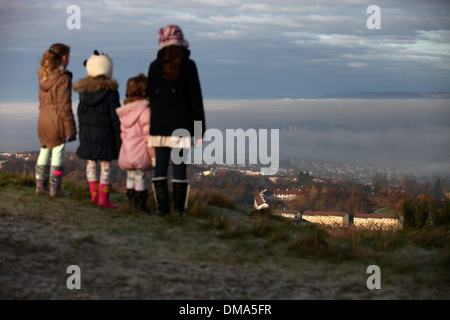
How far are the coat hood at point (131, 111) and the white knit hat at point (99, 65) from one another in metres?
0.68

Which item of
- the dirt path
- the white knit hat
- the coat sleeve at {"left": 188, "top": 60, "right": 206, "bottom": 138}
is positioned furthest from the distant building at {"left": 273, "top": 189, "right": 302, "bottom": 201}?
the dirt path

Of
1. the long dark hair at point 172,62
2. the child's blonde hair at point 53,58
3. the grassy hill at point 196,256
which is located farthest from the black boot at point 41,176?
the long dark hair at point 172,62

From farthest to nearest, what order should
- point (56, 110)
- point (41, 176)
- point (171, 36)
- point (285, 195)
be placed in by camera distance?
1. point (285, 195)
2. point (41, 176)
3. point (56, 110)
4. point (171, 36)

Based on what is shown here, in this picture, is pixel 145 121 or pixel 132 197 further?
pixel 132 197

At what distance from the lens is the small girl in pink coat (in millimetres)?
7918

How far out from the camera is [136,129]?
797 centimetres

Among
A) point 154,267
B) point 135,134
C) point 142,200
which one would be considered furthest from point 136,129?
point 154,267

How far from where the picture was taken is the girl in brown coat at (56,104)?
8.37m

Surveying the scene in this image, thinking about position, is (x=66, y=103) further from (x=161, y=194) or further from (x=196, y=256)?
(x=196, y=256)

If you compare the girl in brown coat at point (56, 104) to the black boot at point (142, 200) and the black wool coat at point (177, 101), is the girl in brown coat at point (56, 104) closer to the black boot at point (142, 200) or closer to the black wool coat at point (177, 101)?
the black boot at point (142, 200)

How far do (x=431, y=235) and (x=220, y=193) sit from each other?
389cm

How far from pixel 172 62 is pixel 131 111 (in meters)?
0.95

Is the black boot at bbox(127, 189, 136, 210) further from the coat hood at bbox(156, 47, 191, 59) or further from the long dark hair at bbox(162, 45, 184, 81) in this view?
the coat hood at bbox(156, 47, 191, 59)
